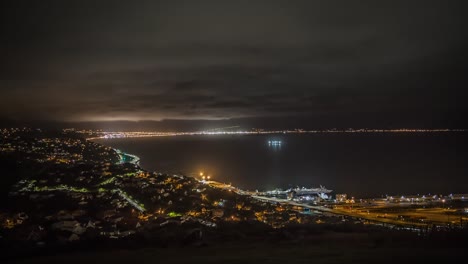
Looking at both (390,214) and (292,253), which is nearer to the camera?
(292,253)

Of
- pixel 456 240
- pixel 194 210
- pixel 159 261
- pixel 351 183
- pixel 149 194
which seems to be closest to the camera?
pixel 159 261

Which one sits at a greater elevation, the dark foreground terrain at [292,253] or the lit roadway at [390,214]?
the dark foreground terrain at [292,253]

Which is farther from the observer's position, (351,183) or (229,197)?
(351,183)

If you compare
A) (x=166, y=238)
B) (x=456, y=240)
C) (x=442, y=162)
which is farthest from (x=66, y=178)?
(x=442, y=162)

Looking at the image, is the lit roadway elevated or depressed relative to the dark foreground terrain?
depressed

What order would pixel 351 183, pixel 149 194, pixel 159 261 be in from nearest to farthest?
pixel 159 261 → pixel 149 194 → pixel 351 183

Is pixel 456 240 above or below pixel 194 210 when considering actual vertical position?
above

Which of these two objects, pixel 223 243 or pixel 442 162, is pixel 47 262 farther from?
pixel 442 162

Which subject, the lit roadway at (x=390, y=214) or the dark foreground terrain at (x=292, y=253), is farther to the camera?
the lit roadway at (x=390, y=214)

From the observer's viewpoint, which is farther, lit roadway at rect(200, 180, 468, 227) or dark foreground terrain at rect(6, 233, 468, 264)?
lit roadway at rect(200, 180, 468, 227)

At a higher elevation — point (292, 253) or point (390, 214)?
point (292, 253)
